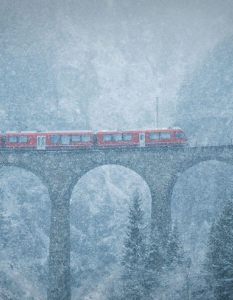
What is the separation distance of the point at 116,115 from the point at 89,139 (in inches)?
1701

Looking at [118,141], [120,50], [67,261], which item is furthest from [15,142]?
[120,50]

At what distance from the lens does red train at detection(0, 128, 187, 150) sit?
3241 cm

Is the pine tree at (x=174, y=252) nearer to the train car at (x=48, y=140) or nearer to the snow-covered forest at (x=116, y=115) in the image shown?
the snow-covered forest at (x=116, y=115)

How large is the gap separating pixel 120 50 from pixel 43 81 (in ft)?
86.6

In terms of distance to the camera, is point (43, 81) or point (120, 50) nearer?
point (43, 81)

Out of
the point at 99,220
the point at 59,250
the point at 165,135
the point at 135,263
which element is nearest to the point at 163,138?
the point at 165,135

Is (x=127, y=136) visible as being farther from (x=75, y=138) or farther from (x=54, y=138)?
(x=54, y=138)

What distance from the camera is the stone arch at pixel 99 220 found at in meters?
50.6

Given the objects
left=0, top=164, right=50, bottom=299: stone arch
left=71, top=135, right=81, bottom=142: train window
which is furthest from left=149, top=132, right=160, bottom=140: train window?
left=0, top=164, right=50, bottom=299: stone arch

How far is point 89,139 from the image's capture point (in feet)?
109

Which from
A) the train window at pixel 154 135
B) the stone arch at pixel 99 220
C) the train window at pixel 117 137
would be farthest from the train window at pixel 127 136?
the stone arch at pixel 99 220

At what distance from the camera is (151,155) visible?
3109 cm

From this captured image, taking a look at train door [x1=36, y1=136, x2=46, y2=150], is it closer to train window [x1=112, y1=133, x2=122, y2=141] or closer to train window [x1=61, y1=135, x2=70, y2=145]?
train window [x1=61, y1=135, x2=70, y2=145]

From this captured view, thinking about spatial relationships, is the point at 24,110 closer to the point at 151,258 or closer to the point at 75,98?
the point at 75,98
